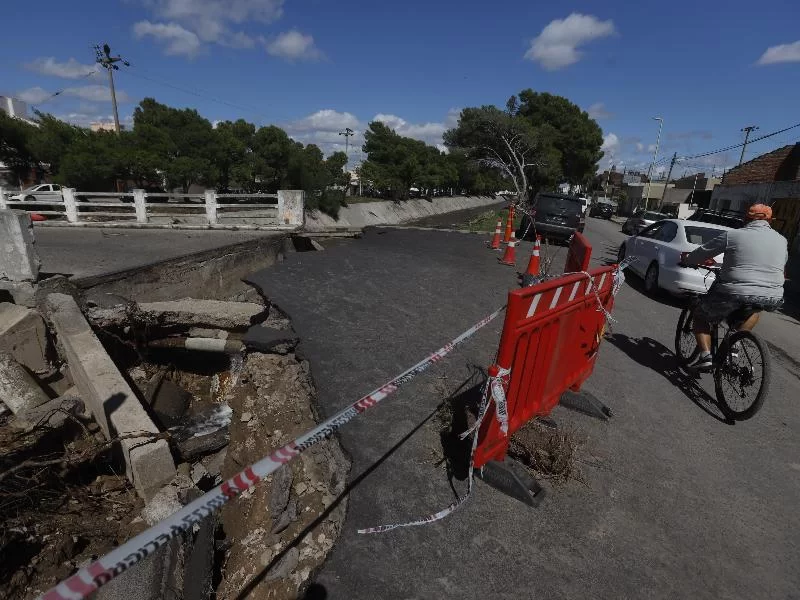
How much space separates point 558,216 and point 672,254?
20.6 feet

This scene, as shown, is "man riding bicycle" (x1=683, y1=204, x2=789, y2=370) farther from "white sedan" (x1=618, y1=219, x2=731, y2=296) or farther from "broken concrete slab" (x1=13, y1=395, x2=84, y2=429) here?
"broken concrete slab" (x1=13, y1=395, x2=84, y2=429)

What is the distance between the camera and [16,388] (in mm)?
4594

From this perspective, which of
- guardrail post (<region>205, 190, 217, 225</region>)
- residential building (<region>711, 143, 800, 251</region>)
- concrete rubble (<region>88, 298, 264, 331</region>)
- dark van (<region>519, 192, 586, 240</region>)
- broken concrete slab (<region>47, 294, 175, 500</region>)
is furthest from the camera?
residential building (<region>711, 143, 800, 251</region>)

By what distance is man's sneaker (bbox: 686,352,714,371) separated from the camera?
174 inches

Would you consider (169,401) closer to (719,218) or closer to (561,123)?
(719,218)

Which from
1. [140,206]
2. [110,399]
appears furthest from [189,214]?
[110,399]

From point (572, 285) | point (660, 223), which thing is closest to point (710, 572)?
point (572, 285)

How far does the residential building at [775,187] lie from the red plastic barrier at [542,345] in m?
20.2

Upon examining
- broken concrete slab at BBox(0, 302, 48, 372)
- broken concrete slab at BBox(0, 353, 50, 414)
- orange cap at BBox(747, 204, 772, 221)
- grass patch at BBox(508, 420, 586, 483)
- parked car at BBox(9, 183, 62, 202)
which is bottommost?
broken concrete slab at BBox(0, 353, 50, 414)

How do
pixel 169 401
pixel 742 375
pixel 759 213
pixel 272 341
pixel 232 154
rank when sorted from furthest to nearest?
pixel 232 154, pixel 169 401, pixel 272 341, pixel 759 213, pixel 742 375

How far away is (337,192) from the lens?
1036 inches

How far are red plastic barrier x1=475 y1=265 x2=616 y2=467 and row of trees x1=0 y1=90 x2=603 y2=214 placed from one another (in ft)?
66.4

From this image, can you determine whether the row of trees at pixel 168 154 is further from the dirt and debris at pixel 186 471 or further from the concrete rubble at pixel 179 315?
the dirt and debris at pixel 186 471

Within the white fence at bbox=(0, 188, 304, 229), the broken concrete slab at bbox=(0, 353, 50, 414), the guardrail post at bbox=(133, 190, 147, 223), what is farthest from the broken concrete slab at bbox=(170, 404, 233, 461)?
the guardrail post at bbox=(133, 190, 147, 223)
